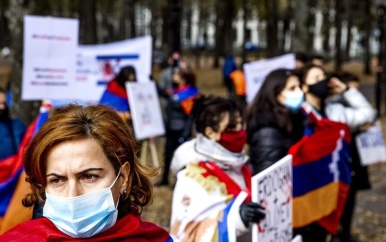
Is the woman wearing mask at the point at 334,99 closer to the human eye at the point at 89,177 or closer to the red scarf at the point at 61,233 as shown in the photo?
the red scarf at the point at 61,233

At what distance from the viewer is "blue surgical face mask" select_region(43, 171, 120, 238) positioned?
2311 mm

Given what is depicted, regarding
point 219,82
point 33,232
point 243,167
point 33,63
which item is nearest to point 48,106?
point 243,167

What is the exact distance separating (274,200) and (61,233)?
1845 millimetres

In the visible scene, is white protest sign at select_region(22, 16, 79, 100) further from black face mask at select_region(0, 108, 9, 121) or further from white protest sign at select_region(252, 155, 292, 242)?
white protest sign at select_region(252, 155, 292, 242)

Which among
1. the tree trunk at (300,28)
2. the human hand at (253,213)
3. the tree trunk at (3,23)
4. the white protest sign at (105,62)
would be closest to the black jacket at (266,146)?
the human hand at (253,213)

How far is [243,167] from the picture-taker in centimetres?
440

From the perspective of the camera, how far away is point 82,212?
2312 millimetres

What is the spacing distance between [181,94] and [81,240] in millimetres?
8039

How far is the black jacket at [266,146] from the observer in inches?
187

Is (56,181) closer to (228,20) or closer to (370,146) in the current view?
(370,146)

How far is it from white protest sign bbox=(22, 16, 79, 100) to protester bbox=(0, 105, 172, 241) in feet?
16.9

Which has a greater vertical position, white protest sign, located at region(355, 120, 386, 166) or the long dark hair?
the long dark hair

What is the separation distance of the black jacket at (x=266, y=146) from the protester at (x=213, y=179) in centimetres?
37

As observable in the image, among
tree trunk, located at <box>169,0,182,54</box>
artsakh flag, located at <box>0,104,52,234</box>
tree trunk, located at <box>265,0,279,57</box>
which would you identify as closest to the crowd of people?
artsakh flag, located at <box>0,104,52,234</box>
